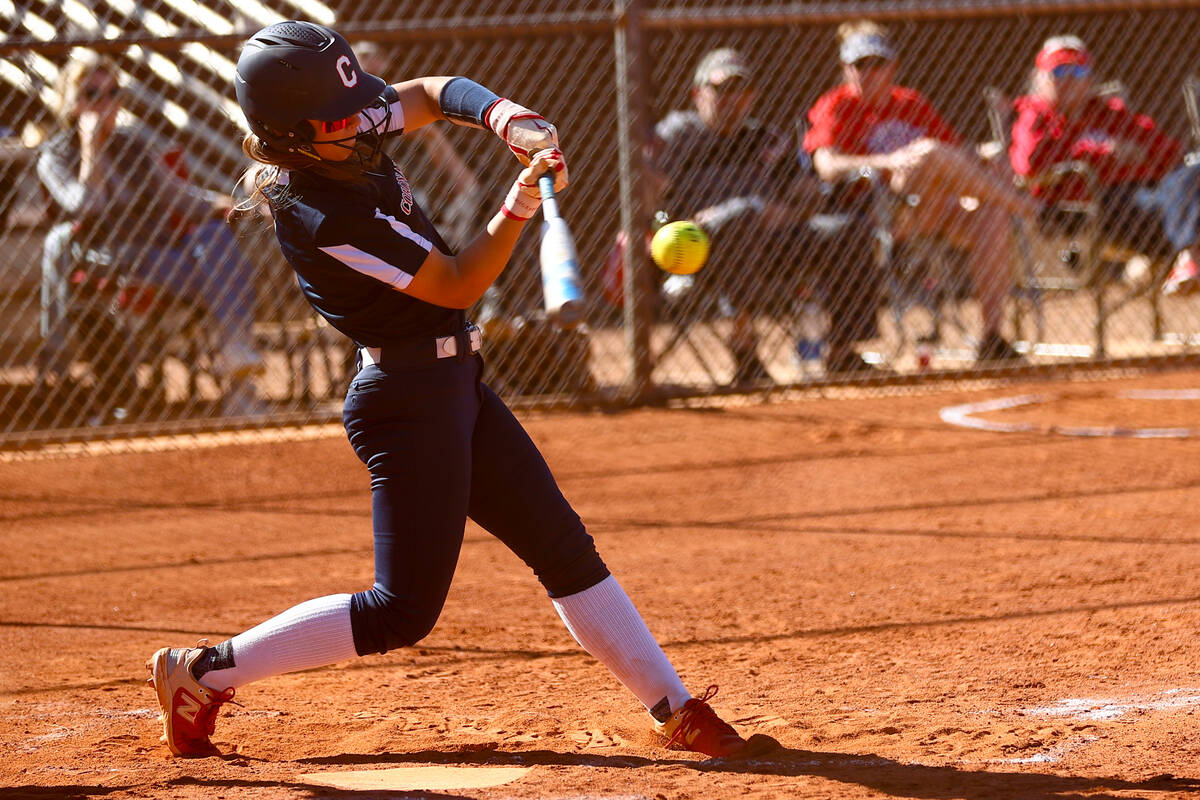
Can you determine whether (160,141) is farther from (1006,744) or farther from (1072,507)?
(1006,744)

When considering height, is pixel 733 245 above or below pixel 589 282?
above

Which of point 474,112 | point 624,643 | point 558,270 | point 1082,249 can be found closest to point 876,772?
point 624,643

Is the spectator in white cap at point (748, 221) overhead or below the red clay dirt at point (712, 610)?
overhead

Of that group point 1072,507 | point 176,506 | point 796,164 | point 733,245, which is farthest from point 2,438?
point 1072,507

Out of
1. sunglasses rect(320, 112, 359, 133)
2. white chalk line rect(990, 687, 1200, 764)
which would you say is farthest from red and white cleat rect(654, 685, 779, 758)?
sunglasses rect(320, 112, 359, 133)

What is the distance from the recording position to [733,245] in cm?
793

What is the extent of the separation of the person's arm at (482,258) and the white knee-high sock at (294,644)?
77 centimetres

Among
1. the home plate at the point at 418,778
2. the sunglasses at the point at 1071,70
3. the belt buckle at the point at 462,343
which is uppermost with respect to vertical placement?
the sunglasses at the point at 1071,70

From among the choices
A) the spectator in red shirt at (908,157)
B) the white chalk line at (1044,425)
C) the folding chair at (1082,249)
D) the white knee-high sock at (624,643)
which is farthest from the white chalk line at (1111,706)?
the folding chair at (1082,249)

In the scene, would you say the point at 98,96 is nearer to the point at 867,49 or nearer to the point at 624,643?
the point at 867,49

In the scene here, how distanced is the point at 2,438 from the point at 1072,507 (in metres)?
5.26

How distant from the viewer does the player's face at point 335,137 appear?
289 cm

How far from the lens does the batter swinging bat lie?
2756 millimetres

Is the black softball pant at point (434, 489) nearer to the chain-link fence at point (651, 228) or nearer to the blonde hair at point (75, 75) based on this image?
the chain-link fence at point (651, 228)
